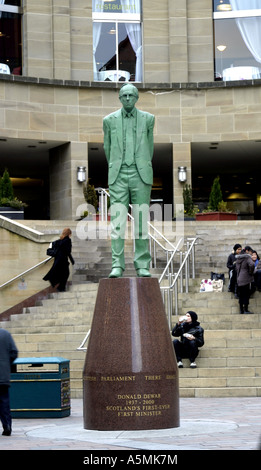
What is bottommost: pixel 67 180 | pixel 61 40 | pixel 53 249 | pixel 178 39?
pixel 53 249

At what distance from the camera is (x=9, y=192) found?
2781 cm

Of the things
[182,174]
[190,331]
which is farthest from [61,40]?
[190,331]

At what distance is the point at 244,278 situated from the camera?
19359mm

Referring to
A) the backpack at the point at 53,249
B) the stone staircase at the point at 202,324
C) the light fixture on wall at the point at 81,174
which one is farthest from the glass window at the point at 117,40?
the backpack at the point at 53,249

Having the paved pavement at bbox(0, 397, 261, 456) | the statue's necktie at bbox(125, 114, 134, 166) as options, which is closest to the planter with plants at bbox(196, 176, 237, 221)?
the paved pavement at bbox(0, 397, 261, 456)

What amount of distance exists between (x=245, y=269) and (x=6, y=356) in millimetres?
8394

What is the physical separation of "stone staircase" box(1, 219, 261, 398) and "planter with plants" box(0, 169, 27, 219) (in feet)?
8.44

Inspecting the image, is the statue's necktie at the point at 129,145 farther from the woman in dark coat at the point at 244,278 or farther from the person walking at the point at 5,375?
the woman in dark coat at the point at 244,278

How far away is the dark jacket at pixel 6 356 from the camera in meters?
11.9

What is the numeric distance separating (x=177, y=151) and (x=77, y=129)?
135 inches

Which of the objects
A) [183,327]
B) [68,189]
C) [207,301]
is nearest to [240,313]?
[207,301]

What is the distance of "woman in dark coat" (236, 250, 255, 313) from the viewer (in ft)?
63.4

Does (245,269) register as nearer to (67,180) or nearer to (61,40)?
(67,180)

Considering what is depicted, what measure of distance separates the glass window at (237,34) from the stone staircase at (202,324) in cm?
929
